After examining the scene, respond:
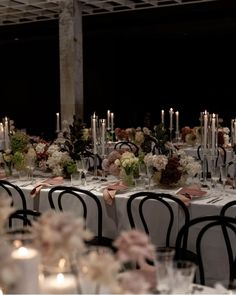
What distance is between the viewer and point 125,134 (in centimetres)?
967

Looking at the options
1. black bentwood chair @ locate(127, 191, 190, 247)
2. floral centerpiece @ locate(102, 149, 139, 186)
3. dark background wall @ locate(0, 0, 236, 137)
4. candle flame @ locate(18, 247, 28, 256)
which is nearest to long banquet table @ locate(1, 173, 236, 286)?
black bentwood chair @ locate(127, 191, 190, 247)

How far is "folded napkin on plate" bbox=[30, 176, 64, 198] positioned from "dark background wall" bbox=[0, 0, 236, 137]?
→ 802cm

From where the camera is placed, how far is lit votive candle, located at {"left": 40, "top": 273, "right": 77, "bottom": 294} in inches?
84.9

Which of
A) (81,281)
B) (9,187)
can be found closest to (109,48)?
(9,187)

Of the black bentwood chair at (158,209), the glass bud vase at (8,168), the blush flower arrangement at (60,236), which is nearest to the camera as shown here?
the blush flower arrangement at (60,236)

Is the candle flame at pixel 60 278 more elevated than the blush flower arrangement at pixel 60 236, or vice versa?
the blush flower arrangement at pixel 60 236

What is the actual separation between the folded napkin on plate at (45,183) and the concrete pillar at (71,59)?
7155 millimetres

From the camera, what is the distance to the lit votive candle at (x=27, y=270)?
202 centimetres

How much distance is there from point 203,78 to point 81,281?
13023mm

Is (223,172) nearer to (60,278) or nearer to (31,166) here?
(31,166)

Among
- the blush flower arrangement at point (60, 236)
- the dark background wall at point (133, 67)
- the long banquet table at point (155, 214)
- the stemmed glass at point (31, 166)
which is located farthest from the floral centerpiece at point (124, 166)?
the dark background wall at point (133, 67)

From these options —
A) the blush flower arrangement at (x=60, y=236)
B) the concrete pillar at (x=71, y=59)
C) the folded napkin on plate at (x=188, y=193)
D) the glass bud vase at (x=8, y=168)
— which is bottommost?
the folded napkin on plate at (x=188, y=193)

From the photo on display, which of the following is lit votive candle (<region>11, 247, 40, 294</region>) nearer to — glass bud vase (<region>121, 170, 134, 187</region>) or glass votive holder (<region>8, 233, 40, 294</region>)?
glass votive holder (<region>8, 233, 40, 294</region>)

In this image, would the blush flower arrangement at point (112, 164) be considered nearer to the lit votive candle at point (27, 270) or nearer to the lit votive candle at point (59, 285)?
the lit votive candle at point (59, 285)
